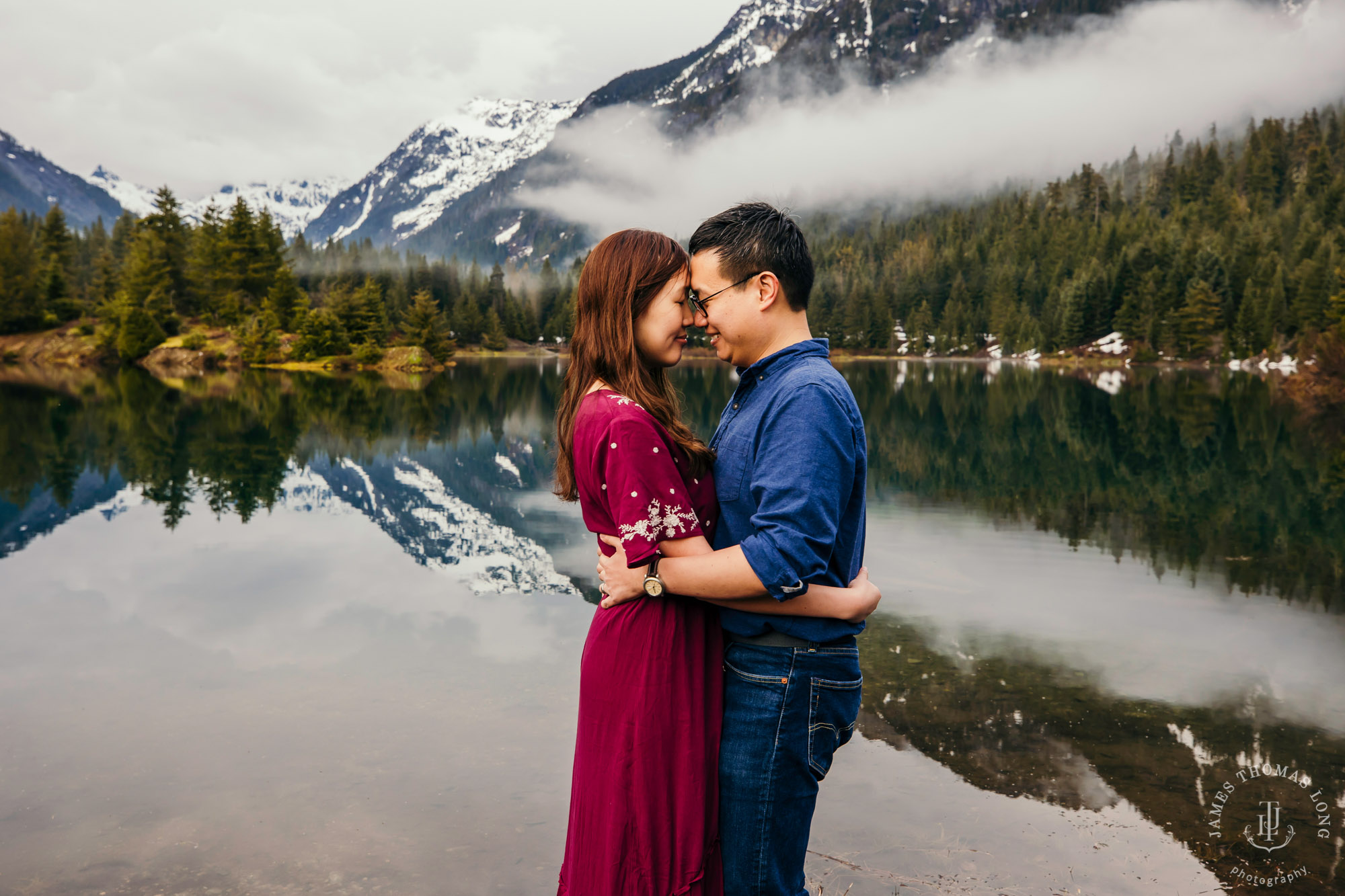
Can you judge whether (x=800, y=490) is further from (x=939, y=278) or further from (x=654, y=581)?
(x=939, y=278)

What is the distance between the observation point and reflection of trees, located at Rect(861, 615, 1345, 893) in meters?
5.26

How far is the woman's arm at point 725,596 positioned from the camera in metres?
2.35

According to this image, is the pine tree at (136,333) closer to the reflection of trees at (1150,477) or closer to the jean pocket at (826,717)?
the reflection of trees at (1150,477)

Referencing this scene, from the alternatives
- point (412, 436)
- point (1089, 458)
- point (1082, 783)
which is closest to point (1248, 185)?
point (1089, 458)

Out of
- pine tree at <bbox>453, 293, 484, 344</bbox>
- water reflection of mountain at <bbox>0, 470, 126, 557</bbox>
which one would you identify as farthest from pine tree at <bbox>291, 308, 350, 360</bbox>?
water reflection of mountain at <bbox>0, 470, 126, 557</bbox>

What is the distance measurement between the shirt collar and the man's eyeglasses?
0.26 m

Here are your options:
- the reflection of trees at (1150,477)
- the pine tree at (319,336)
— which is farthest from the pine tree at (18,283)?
the reflection of trees at (1150,477)

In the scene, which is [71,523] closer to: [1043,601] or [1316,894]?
[1043,601]

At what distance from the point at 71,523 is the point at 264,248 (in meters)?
65.4

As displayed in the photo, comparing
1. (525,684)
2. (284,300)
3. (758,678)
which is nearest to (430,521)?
(525,684)

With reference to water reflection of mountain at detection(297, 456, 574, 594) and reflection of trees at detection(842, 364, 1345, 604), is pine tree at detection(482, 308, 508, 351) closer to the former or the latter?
reflection of trees at detection(842, 364, 1345, 604)

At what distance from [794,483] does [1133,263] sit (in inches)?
4573

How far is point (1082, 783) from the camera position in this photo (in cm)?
555

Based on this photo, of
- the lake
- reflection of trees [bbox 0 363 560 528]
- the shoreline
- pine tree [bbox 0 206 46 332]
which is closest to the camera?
the lake
